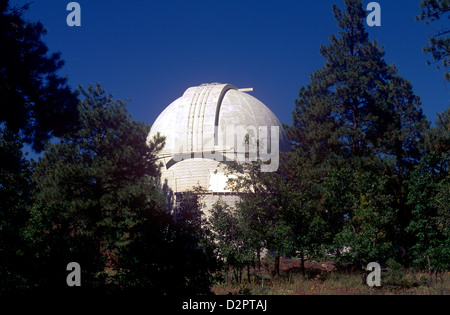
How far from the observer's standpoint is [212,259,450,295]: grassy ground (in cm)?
1418

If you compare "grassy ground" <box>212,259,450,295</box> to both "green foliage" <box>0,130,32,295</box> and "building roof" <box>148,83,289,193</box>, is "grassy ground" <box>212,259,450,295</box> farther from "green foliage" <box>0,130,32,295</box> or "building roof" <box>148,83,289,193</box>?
"building roof" <box>148,83,289,193</box>

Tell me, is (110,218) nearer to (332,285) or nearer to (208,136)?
(332,285)

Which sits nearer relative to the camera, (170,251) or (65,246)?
(170,251)

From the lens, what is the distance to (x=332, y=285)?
1627 cm

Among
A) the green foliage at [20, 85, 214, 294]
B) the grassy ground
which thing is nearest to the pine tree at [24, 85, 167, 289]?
the green foliage at [20, 85, 214, 294]

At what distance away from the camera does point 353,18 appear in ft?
89.5

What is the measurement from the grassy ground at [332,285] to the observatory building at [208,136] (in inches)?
409

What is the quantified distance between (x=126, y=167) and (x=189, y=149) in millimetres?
10188

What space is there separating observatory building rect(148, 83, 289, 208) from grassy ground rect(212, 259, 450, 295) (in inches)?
409

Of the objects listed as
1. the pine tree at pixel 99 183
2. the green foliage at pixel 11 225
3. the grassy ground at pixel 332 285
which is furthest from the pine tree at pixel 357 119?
the green foliage at pixel 11 225

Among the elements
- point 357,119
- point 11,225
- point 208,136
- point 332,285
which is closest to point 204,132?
point 208,136
